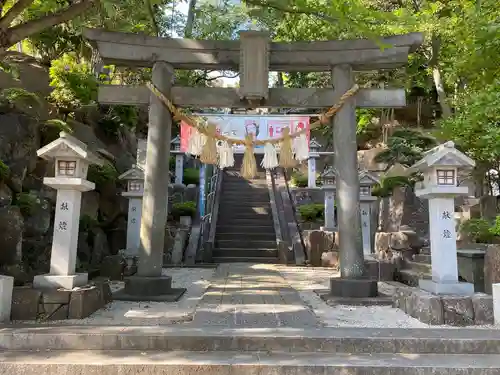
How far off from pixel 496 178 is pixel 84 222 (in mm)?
12503

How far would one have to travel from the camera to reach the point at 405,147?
1958 centimetres

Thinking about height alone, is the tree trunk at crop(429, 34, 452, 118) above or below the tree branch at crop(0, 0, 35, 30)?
above

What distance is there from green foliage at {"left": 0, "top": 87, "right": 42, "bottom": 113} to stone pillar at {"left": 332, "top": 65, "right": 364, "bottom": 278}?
8413 mm

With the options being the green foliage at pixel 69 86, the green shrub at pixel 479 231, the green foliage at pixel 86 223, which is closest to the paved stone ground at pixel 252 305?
the green foliage at pixel 86 223

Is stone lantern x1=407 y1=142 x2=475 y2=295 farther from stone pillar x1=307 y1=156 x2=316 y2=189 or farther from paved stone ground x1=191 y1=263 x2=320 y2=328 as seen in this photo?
stone pillar x1=307 y1=156 x2=316 y2=189

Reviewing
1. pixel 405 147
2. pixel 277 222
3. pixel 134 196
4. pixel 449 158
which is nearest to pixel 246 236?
pixel 277 222

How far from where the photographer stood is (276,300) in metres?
6.53

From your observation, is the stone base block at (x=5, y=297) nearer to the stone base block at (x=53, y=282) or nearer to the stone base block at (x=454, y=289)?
the stone base block at (x=53, y=282)

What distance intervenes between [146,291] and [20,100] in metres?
7.28

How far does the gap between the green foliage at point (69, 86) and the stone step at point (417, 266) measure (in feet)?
36.8

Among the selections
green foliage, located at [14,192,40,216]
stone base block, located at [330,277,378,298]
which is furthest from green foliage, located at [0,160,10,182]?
stone base block, located at [330,277,378,298]

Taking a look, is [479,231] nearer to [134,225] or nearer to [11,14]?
[134,225]

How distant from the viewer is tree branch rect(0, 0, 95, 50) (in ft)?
16.8

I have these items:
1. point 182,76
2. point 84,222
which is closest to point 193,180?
point 182,76
